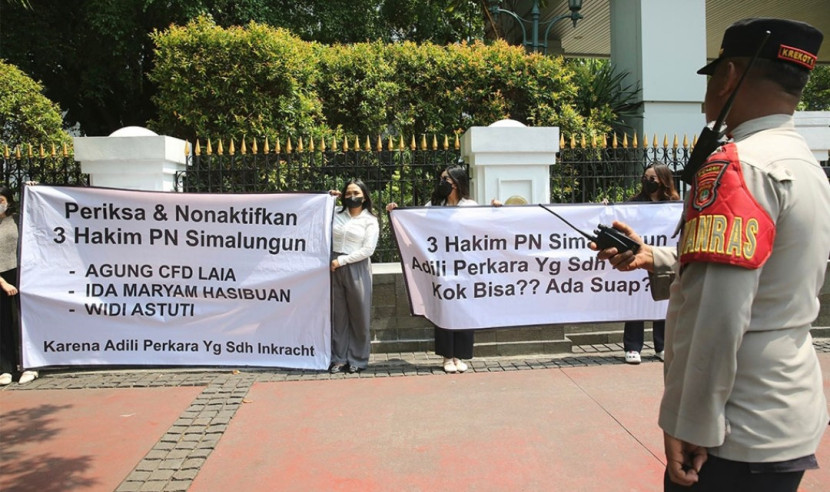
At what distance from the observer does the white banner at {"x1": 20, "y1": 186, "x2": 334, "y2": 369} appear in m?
5.66

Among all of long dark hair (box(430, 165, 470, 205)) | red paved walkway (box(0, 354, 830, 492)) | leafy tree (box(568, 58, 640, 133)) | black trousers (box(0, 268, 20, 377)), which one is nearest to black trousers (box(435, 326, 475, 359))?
red paved walkway (box(0, 354, 830, 492))

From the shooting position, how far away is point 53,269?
5656 millimetres

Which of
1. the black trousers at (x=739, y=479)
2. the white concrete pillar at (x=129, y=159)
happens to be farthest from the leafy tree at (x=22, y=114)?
the black trousers at (x=739, y=479)

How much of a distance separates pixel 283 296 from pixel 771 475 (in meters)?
4.63

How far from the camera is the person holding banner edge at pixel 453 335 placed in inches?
227

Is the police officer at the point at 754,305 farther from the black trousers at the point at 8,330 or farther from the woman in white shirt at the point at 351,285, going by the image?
the black trousers at the point at 8,330

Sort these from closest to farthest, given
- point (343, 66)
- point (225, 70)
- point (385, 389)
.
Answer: point (385, 389) → point (225, 70) → point (343, 66)

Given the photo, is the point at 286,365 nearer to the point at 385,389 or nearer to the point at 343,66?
the point at 385,389

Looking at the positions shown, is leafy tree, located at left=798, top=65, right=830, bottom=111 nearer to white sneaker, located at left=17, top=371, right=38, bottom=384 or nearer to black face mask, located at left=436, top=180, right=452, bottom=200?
black face mask, located at left=436, top=180, right=452, bottom=200

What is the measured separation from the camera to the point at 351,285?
5836mm

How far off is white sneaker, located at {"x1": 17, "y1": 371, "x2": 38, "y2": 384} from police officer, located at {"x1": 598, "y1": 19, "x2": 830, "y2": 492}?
572 cm

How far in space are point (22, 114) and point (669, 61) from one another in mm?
9857

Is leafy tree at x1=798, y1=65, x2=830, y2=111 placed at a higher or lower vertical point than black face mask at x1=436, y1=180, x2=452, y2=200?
higher

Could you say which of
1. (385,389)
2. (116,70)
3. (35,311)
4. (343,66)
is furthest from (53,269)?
(116,70)
